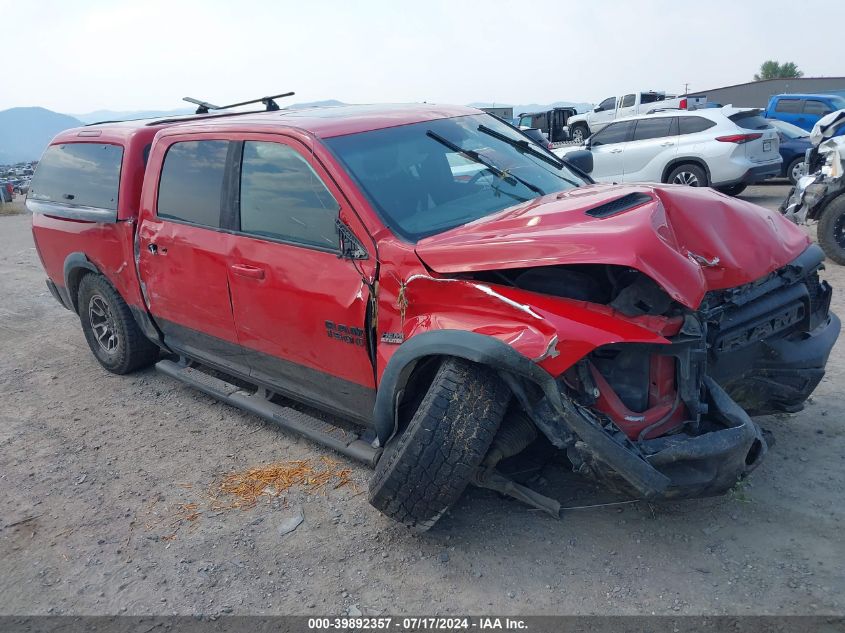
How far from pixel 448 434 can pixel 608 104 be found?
73.4 feet

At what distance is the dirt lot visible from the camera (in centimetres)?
271

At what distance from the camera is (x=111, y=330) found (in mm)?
5320

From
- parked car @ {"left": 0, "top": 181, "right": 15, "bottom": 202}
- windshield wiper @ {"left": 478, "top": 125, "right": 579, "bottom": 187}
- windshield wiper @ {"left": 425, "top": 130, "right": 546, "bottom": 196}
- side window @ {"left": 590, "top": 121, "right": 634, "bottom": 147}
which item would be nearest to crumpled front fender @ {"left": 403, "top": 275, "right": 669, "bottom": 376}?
windshield wiper @ {"left": 425, "top": 130, "right": 546, "bottom": 196}

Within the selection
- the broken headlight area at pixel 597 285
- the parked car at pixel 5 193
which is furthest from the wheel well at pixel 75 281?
the parked car at pixel 5 193

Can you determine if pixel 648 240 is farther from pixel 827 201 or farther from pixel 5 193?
pixel 5 193

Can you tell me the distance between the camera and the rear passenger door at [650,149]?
1148cm

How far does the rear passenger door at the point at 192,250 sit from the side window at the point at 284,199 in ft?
0.61

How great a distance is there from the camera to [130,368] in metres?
5.31

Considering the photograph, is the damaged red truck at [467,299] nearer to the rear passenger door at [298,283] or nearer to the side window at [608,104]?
A: the rear passenger door at [298,283]

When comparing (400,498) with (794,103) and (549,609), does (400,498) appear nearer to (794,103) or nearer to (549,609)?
(549,609)

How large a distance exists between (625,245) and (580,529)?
1354 mm

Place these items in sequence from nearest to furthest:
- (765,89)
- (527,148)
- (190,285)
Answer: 1. (190,285)
2. (527,148)
3. (765,89)

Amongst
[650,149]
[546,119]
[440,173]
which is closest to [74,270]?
[440,173]

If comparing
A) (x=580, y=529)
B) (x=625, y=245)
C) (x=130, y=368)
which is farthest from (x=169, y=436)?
(x=625, y=245)
